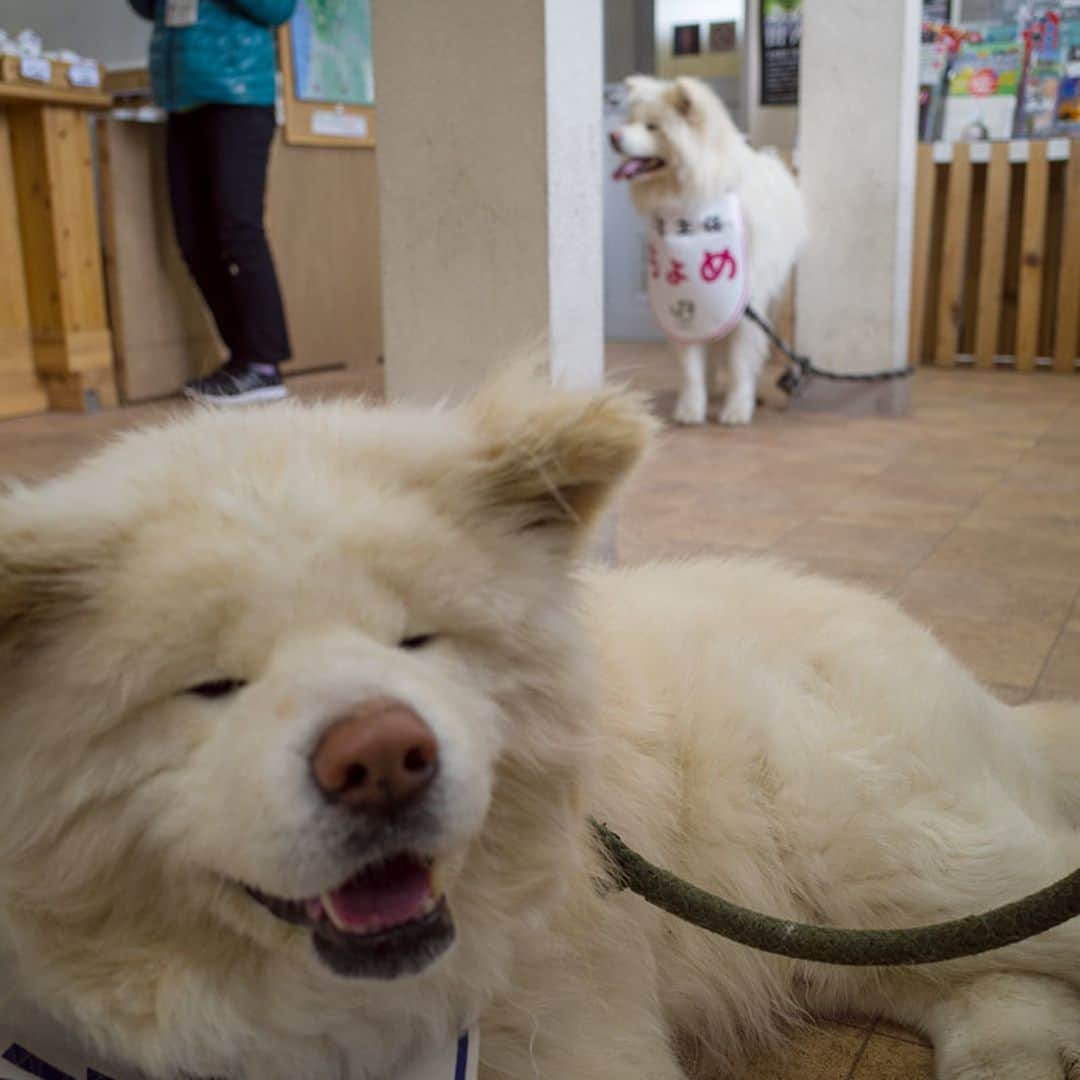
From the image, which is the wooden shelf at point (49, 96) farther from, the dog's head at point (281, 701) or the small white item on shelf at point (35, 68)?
the dog's head at point (281, 701)

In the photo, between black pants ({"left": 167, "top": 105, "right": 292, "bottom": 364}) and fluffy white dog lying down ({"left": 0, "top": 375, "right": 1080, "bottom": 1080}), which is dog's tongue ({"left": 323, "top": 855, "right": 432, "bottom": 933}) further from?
black pants ({"left": 167, "top": 105, "right": 292, "bottom": 364})

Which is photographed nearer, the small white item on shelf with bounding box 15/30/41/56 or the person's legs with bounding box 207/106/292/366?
the person's legs with bounding box 207/106/292/366

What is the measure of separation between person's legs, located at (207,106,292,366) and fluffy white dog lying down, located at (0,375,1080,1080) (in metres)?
4.65

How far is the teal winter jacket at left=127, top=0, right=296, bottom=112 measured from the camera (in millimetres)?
5246

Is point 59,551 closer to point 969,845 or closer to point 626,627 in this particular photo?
point 626,627

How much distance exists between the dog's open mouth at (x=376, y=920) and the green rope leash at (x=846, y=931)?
38 cm

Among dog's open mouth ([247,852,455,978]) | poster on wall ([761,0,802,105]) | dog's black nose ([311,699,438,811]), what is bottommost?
dog's open mouth ([247,852,455,978])

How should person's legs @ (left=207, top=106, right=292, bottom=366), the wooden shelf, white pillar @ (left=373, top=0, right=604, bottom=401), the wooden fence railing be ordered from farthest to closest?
the wooden fence railing < the wooden shelf < person's legs @ (left=207, top=106, right=292, bottom=366) < white pillar @ (left=373, top=0, right=604, bottom=401)

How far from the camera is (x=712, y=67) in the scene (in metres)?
9.41

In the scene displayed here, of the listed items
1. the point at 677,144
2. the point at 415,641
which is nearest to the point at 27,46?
the point at 677,144

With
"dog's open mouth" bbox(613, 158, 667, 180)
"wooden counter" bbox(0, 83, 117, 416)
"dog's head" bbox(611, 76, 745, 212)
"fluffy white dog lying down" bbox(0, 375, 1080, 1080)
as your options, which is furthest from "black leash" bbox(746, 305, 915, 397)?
"fluffy white dog lying down" bbox(0, 375, 1080, 1080)

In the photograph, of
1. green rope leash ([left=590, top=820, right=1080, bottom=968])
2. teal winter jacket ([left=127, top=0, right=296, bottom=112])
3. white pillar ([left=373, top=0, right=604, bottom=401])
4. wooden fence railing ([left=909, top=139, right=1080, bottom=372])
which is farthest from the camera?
wooden fence railing ([left=909, top=139, right=1080, bottom=372])

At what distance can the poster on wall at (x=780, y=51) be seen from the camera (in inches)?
337

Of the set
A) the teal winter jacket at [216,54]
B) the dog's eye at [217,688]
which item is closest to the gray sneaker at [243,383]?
the teal winter jacket at [216,54]
